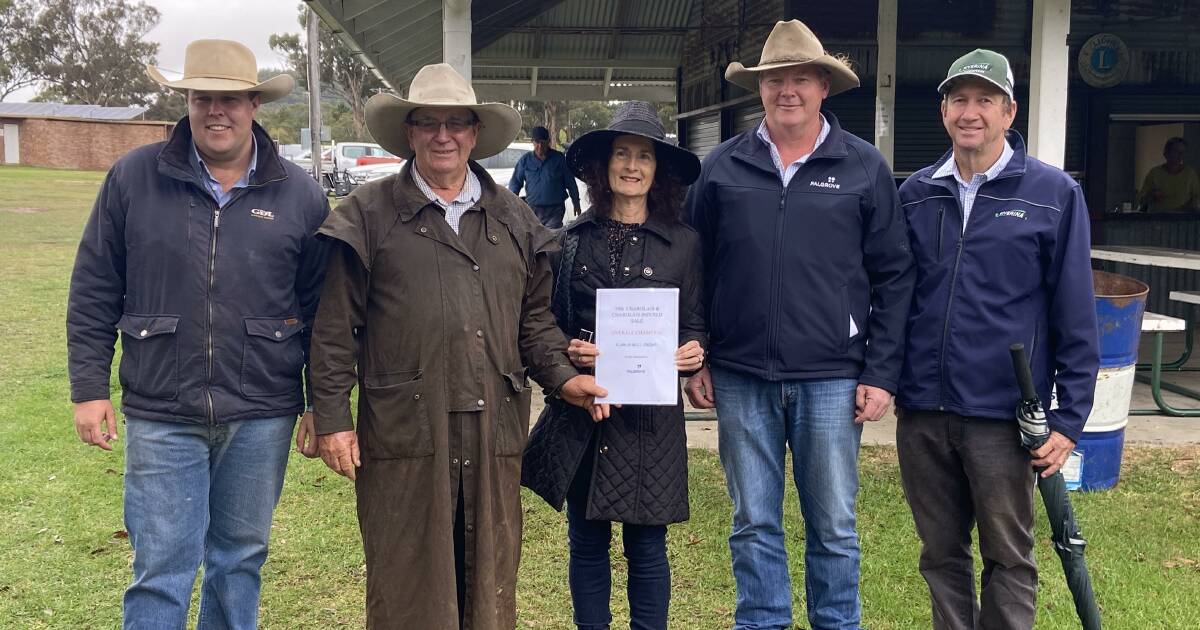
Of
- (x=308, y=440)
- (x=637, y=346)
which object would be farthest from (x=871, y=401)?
(x=308, y=440)

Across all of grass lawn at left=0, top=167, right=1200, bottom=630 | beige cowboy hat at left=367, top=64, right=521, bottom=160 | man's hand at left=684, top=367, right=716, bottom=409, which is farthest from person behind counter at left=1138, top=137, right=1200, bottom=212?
beige cowboy hat at left=367, top=64, right=521, bottom=160

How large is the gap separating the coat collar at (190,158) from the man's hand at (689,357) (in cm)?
134

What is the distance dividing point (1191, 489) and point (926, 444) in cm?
303

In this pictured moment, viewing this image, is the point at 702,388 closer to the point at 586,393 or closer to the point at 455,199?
the point at 586,393

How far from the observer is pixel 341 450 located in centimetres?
309

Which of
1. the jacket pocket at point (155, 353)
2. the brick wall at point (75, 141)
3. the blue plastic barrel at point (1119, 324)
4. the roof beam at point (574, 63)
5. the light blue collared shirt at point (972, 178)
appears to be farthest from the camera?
the brick wall at point (75, 141)

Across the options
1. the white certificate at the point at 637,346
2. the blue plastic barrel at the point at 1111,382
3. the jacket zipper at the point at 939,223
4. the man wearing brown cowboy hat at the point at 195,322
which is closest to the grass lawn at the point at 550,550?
the blue plastic barrel at the point at 1111,382

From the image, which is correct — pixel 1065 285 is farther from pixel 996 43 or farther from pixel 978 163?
pixel 996 43

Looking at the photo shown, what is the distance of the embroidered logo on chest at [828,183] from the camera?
10.9 feet

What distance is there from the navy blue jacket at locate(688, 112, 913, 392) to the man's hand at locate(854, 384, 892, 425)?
0.03 m

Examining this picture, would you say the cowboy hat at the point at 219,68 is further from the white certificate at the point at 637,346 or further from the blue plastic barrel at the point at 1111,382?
the blue plastic barrel at the point at 1111,382

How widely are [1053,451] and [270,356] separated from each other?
93.1 inches

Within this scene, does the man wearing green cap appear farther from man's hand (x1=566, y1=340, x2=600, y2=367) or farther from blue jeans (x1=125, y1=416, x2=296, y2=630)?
blue jeans (x1=125, y1=416, x2=296, y2=630)

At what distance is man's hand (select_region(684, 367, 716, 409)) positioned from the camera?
3.59m
